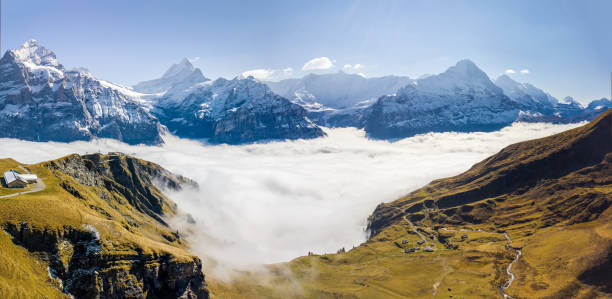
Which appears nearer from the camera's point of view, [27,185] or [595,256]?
[27,185]

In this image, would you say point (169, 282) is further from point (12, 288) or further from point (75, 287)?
point (12, 288)

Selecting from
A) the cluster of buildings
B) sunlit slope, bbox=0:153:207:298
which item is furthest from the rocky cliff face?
the cluster of buildings

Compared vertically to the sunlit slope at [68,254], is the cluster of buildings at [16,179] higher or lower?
higher

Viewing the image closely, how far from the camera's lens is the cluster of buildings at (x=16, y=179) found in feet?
373

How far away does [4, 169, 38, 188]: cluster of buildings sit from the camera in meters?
114

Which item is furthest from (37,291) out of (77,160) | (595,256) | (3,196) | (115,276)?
(595,256)

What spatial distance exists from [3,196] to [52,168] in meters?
57.3

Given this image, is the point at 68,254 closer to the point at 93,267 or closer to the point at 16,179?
the point at 93,267

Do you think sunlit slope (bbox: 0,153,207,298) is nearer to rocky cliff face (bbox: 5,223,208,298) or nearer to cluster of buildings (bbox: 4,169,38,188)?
rocky cliff face (bbox: 5,223,208,298)

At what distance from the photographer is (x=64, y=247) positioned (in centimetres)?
10119

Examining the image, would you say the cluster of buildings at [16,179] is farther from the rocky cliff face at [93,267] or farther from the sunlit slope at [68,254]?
the rocky cliff face at [93,267]

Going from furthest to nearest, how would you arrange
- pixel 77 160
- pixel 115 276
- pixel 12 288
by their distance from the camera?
pixel 77 160 < pixel 115 276 < pixel 12 288

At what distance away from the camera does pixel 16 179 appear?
116m

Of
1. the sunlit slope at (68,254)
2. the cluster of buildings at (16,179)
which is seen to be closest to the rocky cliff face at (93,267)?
the sunlit slope at (68,254)
